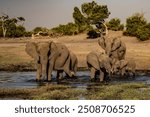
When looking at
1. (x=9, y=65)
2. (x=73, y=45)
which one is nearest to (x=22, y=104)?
(x=9, y=65)

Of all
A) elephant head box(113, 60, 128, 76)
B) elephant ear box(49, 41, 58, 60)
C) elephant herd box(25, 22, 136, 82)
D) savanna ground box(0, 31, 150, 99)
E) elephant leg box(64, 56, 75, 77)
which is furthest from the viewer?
elephant head box(113, 60, 128, 76)

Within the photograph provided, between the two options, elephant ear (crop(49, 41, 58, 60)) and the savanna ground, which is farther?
elephant ear (crop(49, 41, 58, 60))

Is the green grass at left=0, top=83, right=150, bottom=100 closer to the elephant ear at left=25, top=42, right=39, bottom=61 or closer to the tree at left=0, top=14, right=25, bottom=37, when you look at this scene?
the elephant ear at left=25, top=42, right=39, bottom=61

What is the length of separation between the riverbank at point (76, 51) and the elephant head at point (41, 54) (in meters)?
2.96

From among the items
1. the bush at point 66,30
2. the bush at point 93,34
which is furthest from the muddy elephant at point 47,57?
the bush at point 66,30

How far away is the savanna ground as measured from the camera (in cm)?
1142

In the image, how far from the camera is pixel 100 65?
15.2 metres

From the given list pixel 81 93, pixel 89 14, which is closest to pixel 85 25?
pixel 89 14

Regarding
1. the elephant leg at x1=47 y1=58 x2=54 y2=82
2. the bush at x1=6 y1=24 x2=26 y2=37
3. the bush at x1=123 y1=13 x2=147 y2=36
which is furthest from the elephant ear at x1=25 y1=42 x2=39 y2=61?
the bush at x1=6 y1=24 x2=26 y2=37

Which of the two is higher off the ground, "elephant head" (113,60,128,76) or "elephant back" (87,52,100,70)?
"elephant back" (87,52,100,70)

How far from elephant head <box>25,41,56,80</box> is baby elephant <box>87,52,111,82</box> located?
122cm

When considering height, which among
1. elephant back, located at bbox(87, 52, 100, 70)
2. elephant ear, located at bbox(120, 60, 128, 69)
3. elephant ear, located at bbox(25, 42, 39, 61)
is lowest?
elephant ear, located at bbox(120, 60, 128, 69)

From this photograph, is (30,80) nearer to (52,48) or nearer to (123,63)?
(52,48)

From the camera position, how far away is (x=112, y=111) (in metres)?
8.55
